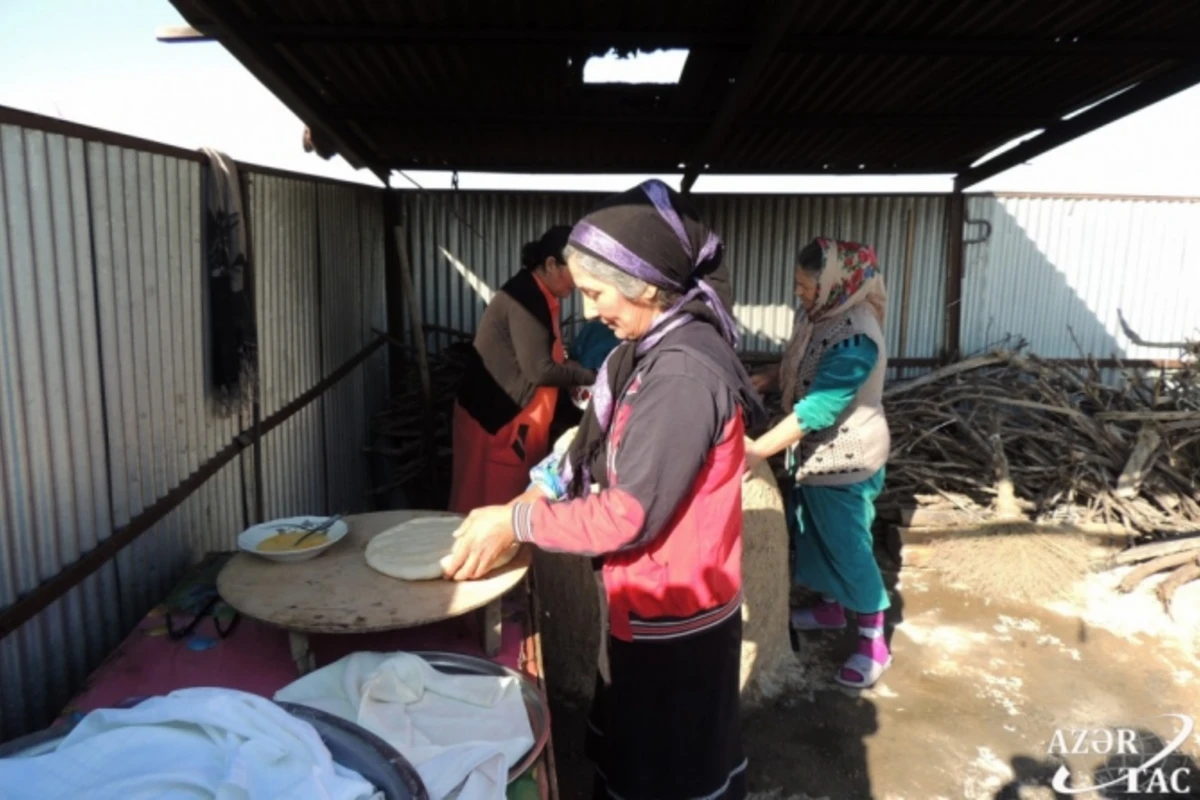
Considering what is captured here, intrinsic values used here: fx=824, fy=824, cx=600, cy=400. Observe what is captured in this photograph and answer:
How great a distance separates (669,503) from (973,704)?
9.88 feet

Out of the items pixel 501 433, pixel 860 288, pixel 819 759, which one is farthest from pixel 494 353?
pixel 819 759

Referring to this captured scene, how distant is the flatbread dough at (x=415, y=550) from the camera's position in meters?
2.16

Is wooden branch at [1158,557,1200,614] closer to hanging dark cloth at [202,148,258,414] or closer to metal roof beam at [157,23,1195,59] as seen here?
metal roof beam at [157,23,1195,59]

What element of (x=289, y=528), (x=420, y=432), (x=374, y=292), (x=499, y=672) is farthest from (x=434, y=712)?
(x=374, y=292)

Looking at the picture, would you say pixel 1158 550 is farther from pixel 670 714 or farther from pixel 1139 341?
pixel 670 714

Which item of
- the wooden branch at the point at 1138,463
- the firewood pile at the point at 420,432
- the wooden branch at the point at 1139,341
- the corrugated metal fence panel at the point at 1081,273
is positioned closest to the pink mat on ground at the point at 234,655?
the firewood pile at the point at 420,432

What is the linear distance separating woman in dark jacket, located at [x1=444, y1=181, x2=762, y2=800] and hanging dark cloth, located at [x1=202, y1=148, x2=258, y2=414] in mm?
1378

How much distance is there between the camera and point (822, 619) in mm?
4758

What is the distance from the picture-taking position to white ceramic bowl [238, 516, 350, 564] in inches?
89.2

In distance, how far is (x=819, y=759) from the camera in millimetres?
3619

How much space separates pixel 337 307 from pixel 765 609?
3.13m

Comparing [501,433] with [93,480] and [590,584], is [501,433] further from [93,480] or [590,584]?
[93,480]

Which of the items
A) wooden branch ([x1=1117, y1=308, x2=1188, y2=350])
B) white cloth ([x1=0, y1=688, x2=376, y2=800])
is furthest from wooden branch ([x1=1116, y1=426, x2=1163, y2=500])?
white cloth ([x1=0, y1=688, x2=376, y2=800])

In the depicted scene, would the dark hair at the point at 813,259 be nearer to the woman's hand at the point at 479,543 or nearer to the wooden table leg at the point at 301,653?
the woman's hand at the point at 479,543
